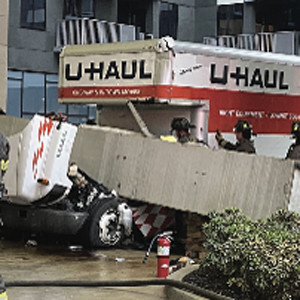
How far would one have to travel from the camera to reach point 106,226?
1127cm

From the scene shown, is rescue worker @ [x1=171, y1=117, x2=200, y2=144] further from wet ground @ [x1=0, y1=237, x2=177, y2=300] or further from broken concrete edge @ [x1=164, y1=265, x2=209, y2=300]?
broken concrete edge @ [x1=164, y1=265, x2=209, y2=300]

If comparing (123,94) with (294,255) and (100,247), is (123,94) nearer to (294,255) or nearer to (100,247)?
(100,247)

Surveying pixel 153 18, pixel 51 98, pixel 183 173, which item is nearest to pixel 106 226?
pixel 183 173

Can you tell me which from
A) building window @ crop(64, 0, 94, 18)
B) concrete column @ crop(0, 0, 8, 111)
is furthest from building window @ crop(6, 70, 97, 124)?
concrete column @ crop(0, 0, 8, 111)

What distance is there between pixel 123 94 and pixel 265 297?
717 centimetres

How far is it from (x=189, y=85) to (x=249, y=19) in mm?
23696

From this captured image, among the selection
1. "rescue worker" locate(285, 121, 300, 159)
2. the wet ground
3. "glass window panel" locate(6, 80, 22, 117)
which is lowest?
the wet ground

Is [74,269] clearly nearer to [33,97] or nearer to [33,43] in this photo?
[33,97]

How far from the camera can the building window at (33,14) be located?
28125 mm

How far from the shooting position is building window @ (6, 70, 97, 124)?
27281 mm

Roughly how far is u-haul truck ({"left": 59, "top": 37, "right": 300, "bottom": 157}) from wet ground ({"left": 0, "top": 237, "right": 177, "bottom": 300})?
10.0ft

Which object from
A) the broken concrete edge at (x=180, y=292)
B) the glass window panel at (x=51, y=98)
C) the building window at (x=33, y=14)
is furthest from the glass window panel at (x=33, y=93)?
the broken concrete edge at (x=180, y=292)

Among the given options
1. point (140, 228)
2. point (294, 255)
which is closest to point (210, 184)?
point (140, 228)

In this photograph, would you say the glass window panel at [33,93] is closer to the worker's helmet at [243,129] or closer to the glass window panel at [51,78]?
the glass window panel at [51,78]
